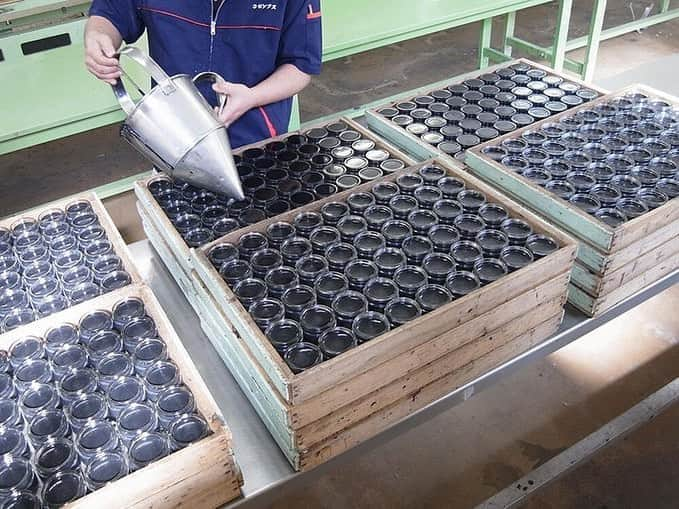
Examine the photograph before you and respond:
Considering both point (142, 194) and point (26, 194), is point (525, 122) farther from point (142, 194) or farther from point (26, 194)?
point (26, 194)

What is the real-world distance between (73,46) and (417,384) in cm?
219

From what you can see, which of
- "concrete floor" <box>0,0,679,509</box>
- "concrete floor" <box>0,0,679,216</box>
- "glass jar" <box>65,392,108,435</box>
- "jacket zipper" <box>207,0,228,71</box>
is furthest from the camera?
"concrete floor" <box>0,0,679,216</box>

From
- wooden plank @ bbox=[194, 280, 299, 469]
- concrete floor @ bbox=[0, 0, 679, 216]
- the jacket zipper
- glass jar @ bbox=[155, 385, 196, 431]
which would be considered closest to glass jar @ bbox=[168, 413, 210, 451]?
glass jar @ bbox=[155, 385, 196, 431]

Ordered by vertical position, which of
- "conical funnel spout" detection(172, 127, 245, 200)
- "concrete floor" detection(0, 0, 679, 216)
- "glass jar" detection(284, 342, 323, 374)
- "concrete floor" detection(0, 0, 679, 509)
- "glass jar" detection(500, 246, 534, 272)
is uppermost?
"conical funnel spout" detection(172, 127, 245, 200)

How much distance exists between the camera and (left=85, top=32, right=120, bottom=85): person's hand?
51.9 inches

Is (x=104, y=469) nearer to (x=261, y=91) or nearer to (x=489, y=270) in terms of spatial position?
(x=489, y=270)

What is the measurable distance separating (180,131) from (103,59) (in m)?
0.28

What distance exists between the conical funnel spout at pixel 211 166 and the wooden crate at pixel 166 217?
0.37ft

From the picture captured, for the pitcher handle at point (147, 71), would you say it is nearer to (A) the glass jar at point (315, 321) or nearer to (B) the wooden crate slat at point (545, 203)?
(A) the glass jar at point (315, 321)

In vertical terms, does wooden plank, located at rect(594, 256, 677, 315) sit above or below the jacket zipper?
below

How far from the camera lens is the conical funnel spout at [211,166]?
1.22 meters

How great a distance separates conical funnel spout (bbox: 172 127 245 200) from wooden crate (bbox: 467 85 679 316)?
0.60 metres

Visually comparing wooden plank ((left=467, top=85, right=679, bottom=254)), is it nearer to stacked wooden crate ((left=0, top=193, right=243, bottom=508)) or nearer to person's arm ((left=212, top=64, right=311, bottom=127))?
person's arm ((left=212, top=64, right=311, bottom=127))

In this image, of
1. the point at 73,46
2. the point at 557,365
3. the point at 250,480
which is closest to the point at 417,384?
the point at 250,480
